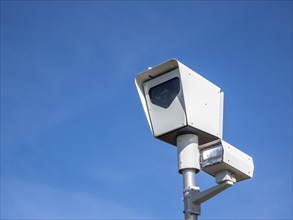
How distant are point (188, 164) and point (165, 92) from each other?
0.74 metres

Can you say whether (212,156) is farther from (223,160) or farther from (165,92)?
(165,92)

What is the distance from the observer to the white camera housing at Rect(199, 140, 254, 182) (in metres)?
4.48

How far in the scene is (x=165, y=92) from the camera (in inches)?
188

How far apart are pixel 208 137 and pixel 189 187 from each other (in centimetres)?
56

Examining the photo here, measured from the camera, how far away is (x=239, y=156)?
4695mm

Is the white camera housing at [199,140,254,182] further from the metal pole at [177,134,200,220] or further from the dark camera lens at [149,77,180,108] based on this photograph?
the dark camera lens at [149,77,180,108]

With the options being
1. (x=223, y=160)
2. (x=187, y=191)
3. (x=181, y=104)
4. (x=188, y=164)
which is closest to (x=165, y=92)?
(x=181, y=104)

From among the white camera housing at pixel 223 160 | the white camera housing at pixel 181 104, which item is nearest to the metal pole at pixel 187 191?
the white camera housing at pixel 223 160

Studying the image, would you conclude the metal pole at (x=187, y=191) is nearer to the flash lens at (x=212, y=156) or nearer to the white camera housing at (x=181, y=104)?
the flash lens at (x=212, y=156)

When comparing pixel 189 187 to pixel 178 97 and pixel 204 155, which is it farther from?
pixel 178 97

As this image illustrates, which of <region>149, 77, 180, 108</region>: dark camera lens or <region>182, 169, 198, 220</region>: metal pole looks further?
<region>149, 77, 180, 108</region>: dark camera lens

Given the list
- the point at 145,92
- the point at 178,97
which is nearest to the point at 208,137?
the point at 178,97

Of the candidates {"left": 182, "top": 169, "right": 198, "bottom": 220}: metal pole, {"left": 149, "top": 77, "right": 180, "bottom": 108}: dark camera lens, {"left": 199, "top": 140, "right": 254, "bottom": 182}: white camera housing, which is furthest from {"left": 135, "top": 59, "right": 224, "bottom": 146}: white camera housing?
{"left": 182, "top": 169, "right": 198, "bottom": 220}: metal pole

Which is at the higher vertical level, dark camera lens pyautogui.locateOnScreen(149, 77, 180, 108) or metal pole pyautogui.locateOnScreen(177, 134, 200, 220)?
dark camera lens pyautogui.locateOnScreen(149, 77, 180, 108)
